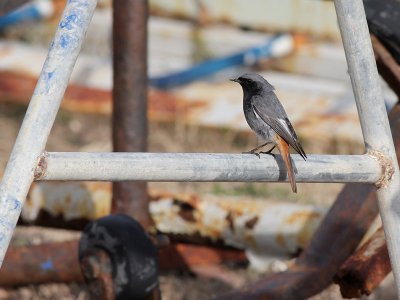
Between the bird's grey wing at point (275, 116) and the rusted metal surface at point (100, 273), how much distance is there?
2.57 feet

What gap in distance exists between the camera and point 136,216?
3840mm

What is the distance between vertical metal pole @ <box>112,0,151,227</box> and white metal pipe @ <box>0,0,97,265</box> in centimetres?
170

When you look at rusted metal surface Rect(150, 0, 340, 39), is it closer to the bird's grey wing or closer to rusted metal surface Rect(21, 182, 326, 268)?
rusted metal surface Rect(21, 182, 326, 268)

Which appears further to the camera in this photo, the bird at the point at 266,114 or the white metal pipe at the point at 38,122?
the bird at the point at 266,114

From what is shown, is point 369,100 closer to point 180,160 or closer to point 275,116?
point 275,116

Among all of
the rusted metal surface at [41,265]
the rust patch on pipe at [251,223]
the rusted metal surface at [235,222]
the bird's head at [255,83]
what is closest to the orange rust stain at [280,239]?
the rusted metal surface at [235,222]

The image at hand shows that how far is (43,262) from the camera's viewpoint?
146 inches

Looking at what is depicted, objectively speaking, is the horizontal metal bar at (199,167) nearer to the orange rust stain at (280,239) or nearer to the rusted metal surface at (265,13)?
the orange rust stain at (280,239)

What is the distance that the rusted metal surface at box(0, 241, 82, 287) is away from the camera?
12.1ft

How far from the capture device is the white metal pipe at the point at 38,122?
1892mm

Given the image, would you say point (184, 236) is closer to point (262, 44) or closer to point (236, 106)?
point (236, 106)

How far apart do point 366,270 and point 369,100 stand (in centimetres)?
61

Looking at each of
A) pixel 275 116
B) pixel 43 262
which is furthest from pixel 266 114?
pixel 43 262

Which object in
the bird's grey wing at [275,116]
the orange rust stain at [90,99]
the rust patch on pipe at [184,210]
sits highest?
the orange rust stain at [90,99]
